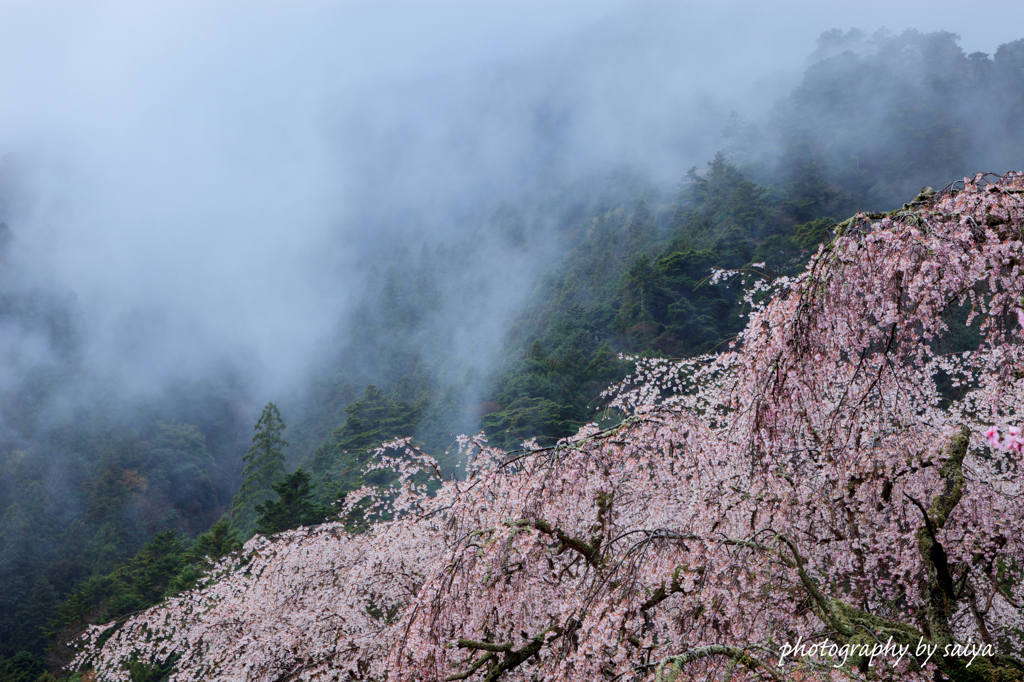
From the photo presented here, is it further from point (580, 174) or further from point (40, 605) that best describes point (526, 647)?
point (580, 174)

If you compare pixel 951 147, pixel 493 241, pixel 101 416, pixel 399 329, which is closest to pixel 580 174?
pixel 493 241

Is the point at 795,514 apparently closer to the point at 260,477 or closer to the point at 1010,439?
the point at 1010,439

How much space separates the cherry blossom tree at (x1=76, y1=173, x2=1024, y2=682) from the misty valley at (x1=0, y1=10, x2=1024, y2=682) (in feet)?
0.16

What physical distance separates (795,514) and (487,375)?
31505mm

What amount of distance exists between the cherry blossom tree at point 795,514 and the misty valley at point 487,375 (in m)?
0.05

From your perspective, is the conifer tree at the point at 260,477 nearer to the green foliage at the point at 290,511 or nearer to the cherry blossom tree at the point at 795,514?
the green foliage at the point at 290,511

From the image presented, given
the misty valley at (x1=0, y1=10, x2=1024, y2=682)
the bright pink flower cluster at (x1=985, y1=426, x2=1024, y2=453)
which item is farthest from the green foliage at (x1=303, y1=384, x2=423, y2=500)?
the bright pink flower cluster at (x1=985, y1=426, x2=1024, y2=453)

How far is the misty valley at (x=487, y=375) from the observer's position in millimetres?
4574

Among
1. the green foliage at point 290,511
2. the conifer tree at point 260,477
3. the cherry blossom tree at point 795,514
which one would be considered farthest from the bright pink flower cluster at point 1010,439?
the conifer tree at point 260,477

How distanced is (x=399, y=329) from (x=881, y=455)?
5560 centimetres

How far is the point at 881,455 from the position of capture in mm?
5133

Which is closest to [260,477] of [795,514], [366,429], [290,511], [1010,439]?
[366,429]

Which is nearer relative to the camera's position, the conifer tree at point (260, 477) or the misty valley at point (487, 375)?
the misty valley at point (487, 375)

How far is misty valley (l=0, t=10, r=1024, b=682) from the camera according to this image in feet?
15.0
